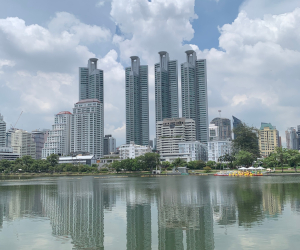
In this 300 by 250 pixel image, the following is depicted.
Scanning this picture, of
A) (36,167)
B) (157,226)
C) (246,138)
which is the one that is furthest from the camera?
(36,167)

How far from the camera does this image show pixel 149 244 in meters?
20.0

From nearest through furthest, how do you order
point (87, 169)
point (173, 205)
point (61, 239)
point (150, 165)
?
1. point (61, 239)
2. point (173, 205)
3. point (150, 165)
4. point (87, 169)

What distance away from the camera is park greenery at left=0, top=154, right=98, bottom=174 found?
164125 millimetres

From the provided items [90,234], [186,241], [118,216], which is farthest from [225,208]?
[90,234]

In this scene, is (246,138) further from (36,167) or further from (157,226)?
(157,226)

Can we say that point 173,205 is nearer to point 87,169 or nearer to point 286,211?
point 286,211

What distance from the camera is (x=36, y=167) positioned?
164 m

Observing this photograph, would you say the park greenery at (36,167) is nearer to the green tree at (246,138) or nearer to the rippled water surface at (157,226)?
the green tree at (246,138)

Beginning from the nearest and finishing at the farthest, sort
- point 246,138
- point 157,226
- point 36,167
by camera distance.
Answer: point 157,226 < point 246,138 < point 36,167

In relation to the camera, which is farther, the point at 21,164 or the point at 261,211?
the point at 21,164

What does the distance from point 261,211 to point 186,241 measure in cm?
1246

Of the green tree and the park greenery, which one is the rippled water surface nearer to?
the green tree

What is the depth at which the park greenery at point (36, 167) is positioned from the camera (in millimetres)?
164125

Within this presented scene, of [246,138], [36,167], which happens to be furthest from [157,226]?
[36,167]
